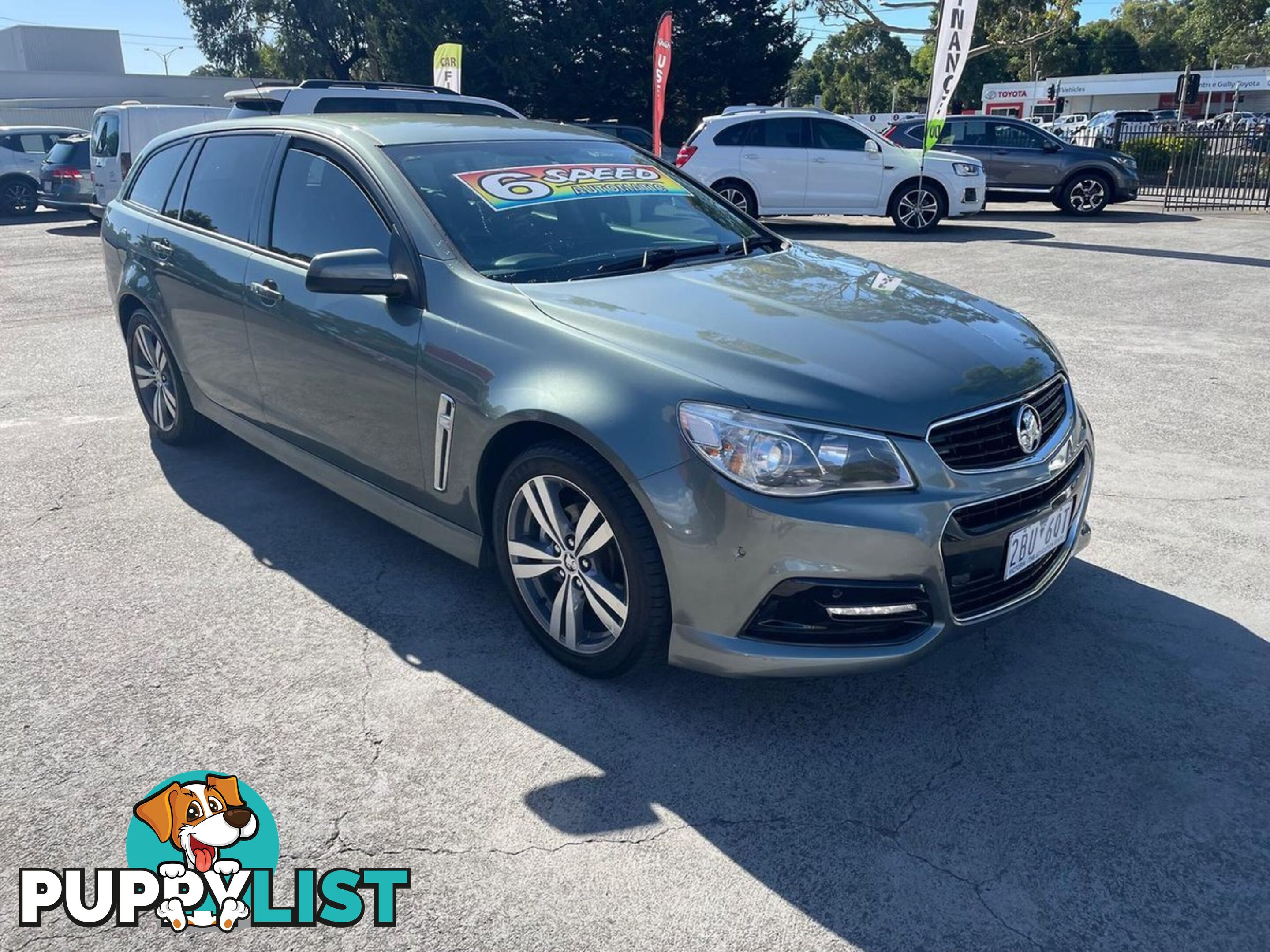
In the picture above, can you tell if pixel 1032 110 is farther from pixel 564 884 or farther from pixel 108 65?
pixel 564 884

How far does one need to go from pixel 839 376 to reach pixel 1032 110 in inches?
2483

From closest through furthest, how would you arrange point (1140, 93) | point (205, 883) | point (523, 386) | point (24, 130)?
point (205, 883) < point (523, 386) < point (24, 130) < point (1140, 93)

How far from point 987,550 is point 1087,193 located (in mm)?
16039

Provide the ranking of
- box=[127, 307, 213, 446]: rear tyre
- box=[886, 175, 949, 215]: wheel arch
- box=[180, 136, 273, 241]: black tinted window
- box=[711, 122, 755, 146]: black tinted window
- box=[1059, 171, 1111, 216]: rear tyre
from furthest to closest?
box=[1059, 171, 1111, 216]: rear tyre < box=[711, 122, 755, 146]: black tinted window < box=[886, 175, 949, 215]: wheel arch < box=[127, 307, 213, 446]: rear tyre < box=[180, 136, 273, 241]: black tinted window

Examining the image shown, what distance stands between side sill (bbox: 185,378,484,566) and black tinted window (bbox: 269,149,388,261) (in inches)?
32.8

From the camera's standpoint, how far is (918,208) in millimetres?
14828

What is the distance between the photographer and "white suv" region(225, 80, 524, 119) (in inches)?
368

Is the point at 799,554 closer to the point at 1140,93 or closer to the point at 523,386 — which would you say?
the point at 523,386

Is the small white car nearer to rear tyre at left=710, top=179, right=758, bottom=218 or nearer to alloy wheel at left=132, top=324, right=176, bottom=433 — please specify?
rear tyre at left=710, top=179, right=758, bottom=218

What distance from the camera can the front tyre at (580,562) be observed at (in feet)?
Result: 9.62

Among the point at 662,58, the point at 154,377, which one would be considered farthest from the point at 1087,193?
the point at 154,377

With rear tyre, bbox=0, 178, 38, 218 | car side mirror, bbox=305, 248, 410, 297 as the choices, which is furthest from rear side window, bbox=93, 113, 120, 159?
car side mirror, bbox=305, 248, 410, 297

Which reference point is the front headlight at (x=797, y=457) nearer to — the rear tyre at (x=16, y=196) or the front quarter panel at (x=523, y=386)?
the front quarter panel at (x=523, y=386)

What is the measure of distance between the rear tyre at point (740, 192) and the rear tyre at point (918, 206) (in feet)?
6.47
